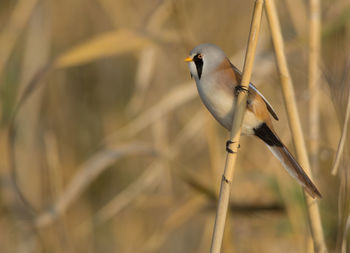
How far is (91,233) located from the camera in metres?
2.51

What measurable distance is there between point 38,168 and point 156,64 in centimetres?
81

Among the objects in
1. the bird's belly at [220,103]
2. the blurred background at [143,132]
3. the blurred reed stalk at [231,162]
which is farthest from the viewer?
the blurred background at [143,132]

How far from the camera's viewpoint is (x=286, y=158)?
110 centimetres

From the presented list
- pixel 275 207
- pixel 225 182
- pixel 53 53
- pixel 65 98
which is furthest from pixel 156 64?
pixel 225 182

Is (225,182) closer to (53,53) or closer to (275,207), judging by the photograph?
(275,207)

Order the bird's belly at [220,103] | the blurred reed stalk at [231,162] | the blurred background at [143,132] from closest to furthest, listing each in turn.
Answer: the blurred reed stalk at [231,162], the bird's belly at [220,103], the blurred background at [143,132]

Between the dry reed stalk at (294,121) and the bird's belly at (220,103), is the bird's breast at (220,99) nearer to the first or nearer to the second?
the bird's belly at (220,103)

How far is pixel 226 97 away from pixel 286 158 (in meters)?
0.19

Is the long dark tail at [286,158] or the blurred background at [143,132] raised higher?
the blurred background at [143,132]

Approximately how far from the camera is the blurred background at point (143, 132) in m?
1.63

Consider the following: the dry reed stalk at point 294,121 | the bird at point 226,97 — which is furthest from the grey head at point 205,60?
the dry reed stalk at point 294,121

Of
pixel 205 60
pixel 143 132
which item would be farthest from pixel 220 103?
pixel 143 132

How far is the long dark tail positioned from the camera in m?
1.02

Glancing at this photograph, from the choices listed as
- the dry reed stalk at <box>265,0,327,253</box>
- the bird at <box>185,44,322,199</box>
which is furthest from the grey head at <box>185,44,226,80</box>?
the dry reed stalk at <box>265,0,327,253</box>
